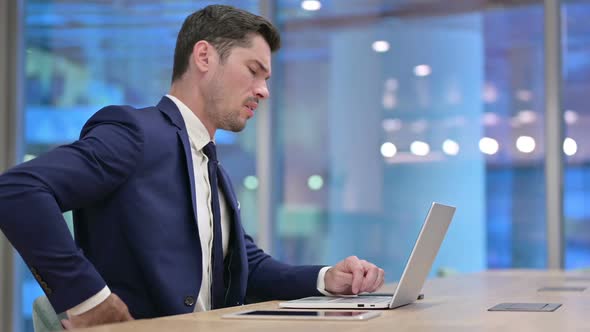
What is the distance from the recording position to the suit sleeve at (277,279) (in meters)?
2.22

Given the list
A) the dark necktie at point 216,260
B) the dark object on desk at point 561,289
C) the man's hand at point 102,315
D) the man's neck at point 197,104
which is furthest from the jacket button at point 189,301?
the dark object on desk at point 561,289

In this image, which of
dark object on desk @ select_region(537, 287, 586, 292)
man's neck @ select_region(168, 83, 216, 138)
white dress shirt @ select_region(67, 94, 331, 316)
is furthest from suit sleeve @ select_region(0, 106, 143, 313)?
dark object on desk @ select_region(537, 287, 586, 292)

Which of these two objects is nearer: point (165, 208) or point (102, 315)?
point (102, 315)

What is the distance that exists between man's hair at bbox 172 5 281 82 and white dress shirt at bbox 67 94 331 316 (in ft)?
0.50

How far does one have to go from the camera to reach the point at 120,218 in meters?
1.99

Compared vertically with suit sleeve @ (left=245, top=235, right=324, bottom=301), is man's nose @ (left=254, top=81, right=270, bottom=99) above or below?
above

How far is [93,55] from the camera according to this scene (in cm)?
602

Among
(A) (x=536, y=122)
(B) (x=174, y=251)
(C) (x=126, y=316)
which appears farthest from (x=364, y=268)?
(A) (x=536, y=122)

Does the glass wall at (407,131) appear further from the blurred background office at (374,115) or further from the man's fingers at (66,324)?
the man's fingers at (66,324)

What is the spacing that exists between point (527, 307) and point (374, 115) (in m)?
3.81

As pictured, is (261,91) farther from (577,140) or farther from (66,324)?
(577,140)

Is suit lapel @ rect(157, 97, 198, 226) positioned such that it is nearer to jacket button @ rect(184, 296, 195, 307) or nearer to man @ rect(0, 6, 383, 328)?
man @ rect(0, 6, 383, 328)

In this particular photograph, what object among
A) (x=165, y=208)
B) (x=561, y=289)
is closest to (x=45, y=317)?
(x=165, y=208)

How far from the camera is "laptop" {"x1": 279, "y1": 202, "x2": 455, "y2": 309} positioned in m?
1.77
